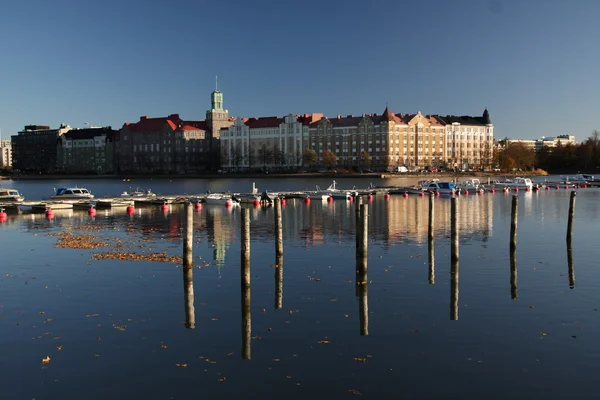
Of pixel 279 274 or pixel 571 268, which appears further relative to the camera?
pixel 571 268

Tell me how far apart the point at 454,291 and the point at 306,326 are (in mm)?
7319

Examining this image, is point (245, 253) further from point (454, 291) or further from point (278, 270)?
point (454, 291)

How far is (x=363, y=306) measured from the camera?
73.6ft

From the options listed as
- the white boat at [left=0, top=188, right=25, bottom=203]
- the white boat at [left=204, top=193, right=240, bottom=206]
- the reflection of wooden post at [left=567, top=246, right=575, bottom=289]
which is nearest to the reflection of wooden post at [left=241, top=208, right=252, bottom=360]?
the reflection of wooden post at [left=567, top=246, right=575, bottom=289]

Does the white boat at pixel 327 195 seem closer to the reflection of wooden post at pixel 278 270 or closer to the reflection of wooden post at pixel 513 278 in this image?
the reflection of wooden post at pixel 278 270

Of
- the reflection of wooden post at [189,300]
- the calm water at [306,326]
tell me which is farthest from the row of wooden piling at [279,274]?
the calm water at [306,326]

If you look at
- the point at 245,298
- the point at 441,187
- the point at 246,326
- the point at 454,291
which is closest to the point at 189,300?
the point at 245,298

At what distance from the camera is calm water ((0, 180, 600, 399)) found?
15641mm

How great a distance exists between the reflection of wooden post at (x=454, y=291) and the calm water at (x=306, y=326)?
0.65 ft

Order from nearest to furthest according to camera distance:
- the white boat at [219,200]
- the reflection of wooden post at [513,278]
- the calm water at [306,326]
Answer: the calm water at [306,326] < the reflection of wooden post at [513,278] < the white boat at [219,200]

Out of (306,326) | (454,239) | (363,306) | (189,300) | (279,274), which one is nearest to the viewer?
(306,326)

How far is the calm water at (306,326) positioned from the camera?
51.3 feet

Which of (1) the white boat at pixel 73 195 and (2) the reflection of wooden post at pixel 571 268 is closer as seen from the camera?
(2) the reflection of wooden post at pixel 571 268

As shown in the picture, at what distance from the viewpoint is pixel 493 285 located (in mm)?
26547
